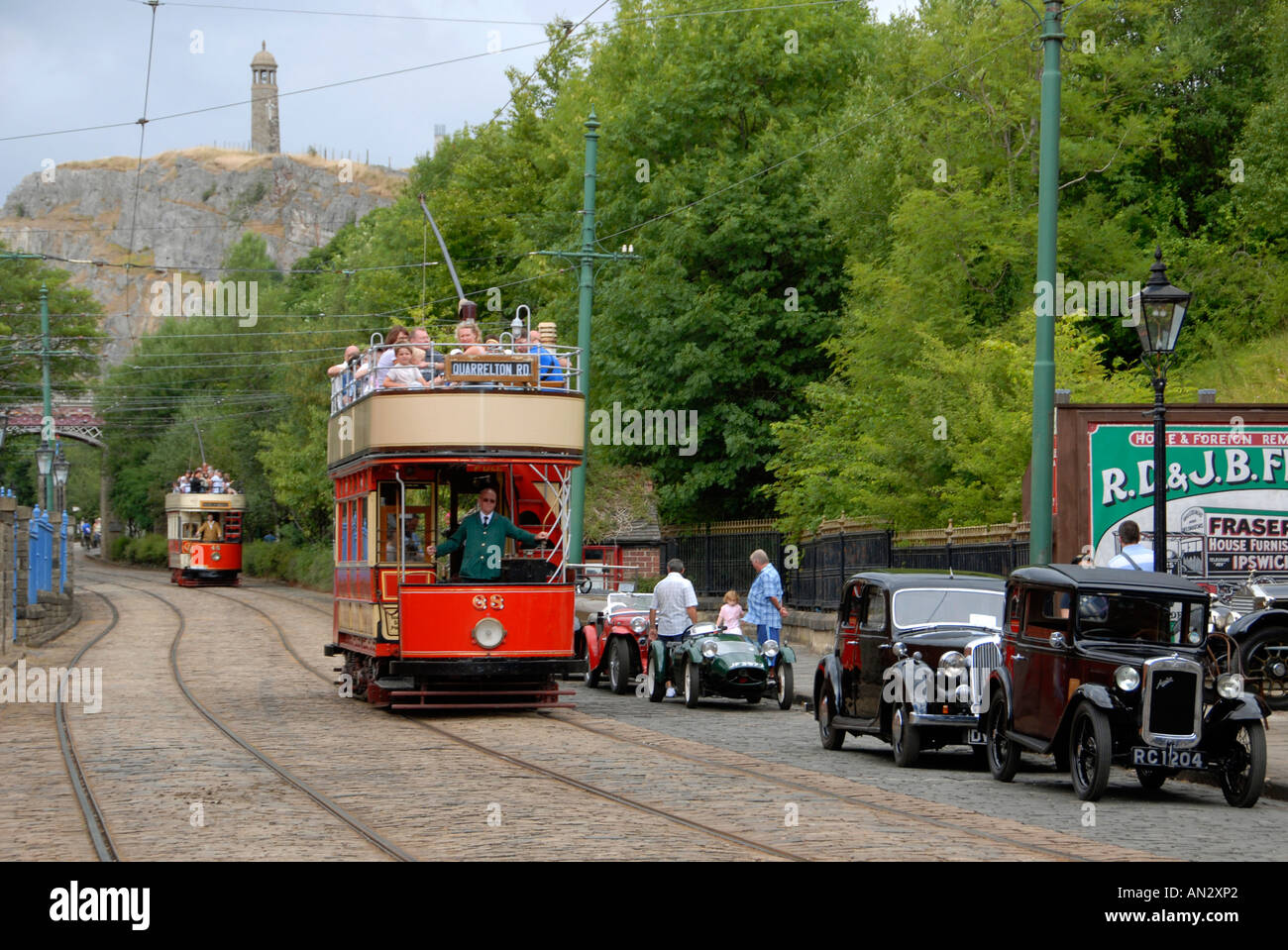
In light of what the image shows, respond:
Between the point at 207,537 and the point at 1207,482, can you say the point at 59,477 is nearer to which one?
the point at 207,537

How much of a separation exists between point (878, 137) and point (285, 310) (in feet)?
216

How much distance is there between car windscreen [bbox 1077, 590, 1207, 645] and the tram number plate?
95 cm

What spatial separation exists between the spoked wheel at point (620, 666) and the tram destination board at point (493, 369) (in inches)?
227

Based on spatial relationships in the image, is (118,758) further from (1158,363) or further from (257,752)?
(1158,363)

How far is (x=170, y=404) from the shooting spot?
93188 millimetres

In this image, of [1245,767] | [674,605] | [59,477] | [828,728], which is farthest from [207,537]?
[1245,767]

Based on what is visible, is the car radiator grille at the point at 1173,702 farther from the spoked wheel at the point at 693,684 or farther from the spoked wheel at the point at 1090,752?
the spoked wheel at the point at 693,684

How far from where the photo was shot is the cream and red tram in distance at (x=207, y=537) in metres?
64.6

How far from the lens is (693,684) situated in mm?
21344

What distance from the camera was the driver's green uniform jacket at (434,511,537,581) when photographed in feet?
63.4

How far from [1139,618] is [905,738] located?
2.79 meters

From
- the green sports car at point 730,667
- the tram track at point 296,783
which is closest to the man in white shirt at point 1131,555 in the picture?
the green sports car at point 730,667

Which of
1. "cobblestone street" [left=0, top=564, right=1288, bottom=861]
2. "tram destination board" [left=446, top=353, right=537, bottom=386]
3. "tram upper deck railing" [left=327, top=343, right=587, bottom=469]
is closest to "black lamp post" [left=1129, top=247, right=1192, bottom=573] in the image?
"cobblestone street" [left=0, top=564, right=1288, bottom=861]

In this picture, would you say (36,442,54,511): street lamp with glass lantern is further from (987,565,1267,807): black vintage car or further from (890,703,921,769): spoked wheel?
(987,565,1267,807): black vintage car
